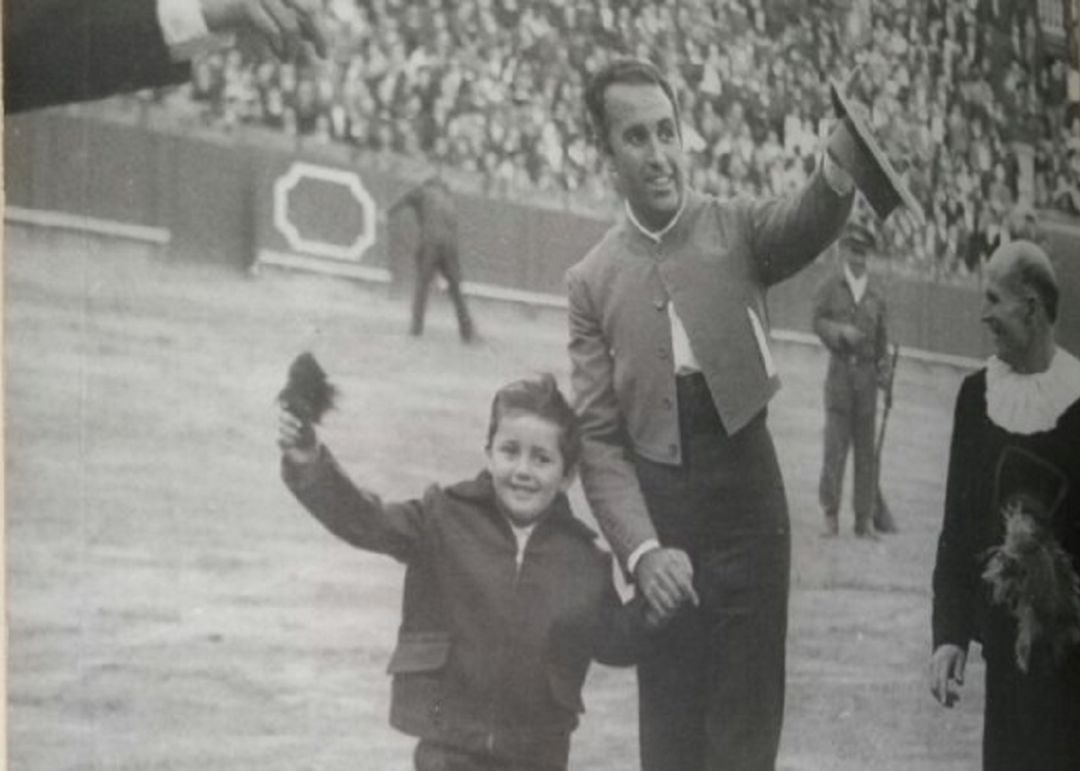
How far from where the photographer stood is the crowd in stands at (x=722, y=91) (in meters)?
3.28

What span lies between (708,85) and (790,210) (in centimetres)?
31

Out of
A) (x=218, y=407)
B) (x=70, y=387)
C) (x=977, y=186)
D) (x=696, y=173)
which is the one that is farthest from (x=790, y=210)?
(x=70, y=387)

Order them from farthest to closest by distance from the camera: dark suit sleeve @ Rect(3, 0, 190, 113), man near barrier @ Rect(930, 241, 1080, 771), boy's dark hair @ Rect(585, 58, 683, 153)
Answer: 1. man near barrier @ Rect(930, 241, 1080, 771)
2. boy's dark hair @ Rect(585, 58, 683, 153)
3. dark suit sleeve @ Rect(3, 0, 190, 113)

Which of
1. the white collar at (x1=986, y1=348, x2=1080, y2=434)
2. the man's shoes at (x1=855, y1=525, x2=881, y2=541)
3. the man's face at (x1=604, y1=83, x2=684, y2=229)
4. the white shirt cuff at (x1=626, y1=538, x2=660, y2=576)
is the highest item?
the man's face at (x1=604, y1=83, x2=684, y2=229)

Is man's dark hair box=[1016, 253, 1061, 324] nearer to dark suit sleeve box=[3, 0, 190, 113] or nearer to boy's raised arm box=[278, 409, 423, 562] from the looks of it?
boy's raised arm box=[278, 409, 423, 562]

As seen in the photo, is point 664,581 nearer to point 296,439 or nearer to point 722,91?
point 296,439

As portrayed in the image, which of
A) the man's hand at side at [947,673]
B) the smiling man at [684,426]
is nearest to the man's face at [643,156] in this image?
the smiling man at [684,426]

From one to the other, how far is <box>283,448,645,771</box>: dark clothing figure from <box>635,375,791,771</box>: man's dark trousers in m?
0.13

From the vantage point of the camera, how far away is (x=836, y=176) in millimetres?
3666

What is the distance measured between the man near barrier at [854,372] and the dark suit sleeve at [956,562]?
0.57 feet

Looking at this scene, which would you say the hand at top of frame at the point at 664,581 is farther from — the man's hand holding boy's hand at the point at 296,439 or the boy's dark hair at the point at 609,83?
the boy's dark hair at the point at 609,83

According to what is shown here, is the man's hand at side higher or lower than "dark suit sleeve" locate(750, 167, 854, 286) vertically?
lower

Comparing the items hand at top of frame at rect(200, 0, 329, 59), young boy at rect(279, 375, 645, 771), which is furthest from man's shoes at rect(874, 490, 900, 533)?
hand at top of frame at rect(200, 0, 329, 59)

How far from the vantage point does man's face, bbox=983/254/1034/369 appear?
407 centimetres
